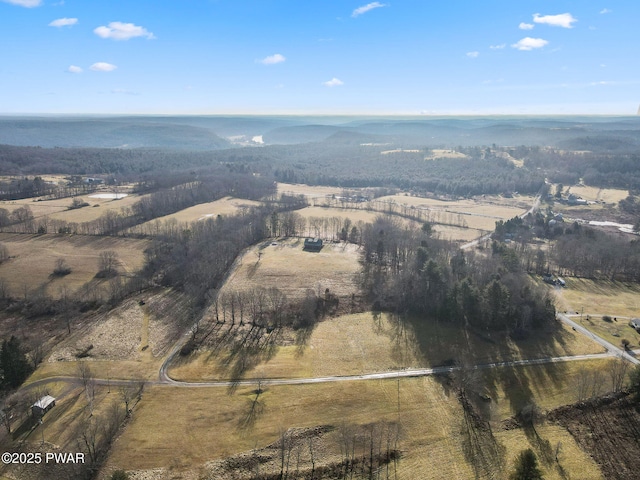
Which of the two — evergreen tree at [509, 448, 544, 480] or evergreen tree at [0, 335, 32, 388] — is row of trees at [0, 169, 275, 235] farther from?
evergreen tree at [509, 448, 544, 480]

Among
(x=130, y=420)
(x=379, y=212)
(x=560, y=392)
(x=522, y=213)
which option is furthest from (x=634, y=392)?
(x=522, y=213)

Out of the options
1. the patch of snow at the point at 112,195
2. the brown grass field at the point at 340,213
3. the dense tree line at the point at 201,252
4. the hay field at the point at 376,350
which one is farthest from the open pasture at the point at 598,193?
Answer: the patch of snow at the point at 112,195

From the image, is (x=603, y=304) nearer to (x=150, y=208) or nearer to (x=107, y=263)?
(x=107, y=263)

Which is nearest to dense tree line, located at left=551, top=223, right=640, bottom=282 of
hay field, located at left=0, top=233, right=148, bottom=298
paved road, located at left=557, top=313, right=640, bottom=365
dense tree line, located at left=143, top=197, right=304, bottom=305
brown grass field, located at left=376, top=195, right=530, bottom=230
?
paved road, located at left=557, top=313, right=640, bottom=365

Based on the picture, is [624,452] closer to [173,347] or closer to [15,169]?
[173,347]

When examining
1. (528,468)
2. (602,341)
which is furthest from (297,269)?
(528,468)

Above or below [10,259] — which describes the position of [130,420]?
below

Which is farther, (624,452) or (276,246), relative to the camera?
(276,246)
